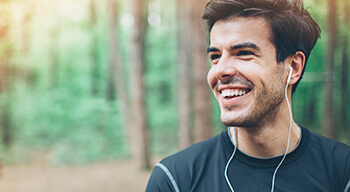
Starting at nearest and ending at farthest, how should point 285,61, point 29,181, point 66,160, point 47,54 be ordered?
point 285,61, point 29,181, point 66,160, point 47,54

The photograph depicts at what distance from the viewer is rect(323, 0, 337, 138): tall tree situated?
29.7 feet

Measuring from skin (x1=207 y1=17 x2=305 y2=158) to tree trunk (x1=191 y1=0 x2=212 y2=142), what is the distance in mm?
3757

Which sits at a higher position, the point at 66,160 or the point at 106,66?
the point at 106,66

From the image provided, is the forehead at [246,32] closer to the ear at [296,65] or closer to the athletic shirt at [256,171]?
the ear at [296,65]

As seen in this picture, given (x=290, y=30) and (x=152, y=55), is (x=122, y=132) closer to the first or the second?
(x=152, y=55)

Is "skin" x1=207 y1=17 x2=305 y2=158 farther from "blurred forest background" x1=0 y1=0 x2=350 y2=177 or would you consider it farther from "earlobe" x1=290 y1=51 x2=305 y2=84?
"blurred forest background" x1=0 y1=0 x2=350 y2=177

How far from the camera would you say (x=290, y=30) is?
176cm

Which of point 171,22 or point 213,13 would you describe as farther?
point 171,22

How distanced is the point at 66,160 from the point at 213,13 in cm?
1310

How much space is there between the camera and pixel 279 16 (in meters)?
1.74

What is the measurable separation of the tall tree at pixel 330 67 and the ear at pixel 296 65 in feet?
26.9

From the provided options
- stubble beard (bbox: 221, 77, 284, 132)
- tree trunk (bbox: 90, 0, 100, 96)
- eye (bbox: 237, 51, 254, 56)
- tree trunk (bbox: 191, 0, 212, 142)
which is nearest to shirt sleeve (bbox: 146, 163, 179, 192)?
stubble beard (bbox: 221, 77, 284, 132)

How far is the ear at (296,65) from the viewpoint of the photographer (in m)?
1.81

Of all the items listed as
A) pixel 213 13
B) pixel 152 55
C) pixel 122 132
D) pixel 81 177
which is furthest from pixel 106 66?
pixel 213 13
